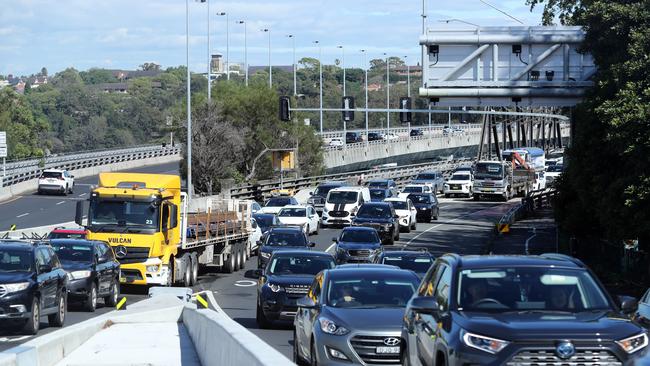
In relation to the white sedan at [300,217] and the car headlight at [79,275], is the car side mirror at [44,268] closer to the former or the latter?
the car headlight at [79,275]

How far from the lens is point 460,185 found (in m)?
85.5

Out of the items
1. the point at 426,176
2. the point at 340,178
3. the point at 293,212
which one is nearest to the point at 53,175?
the point at 340,178

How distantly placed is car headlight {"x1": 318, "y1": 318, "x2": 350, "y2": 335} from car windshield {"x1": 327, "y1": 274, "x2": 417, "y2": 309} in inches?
26.4

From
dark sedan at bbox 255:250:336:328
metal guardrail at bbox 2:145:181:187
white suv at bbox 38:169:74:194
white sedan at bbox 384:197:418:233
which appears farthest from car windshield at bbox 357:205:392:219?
metal guardrail at bbox 2:145:181:187

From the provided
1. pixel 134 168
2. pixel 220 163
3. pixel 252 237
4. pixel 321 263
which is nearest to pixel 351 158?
pixel 134 168

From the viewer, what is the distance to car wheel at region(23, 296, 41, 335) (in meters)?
22.3

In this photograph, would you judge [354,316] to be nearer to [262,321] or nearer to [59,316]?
[262,321]

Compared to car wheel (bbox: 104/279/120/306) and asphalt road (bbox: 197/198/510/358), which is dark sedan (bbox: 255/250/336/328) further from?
car wheel (bbox: 104/279/120/306)

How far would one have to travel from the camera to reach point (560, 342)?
9.65m

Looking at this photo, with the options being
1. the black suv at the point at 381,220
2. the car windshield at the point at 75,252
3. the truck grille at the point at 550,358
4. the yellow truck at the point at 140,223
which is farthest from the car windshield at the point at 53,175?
the truck grille at the point at 550,358

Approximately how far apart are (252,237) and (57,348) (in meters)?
29.8

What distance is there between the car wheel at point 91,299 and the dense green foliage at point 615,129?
14.6 m

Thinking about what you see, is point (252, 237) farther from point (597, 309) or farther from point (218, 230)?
point (597, 309)

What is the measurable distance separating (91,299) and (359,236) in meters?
13.7
